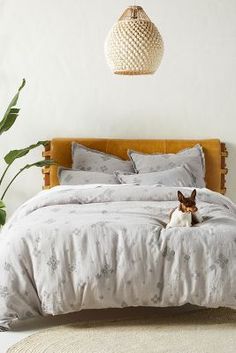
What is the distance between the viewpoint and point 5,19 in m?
5.82

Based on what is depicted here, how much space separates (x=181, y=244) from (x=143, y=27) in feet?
4.28

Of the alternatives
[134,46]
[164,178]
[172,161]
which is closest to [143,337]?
[134,46]

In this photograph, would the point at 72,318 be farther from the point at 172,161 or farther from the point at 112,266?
the point at 172,161

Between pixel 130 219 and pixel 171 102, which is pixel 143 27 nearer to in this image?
pixel 130 219

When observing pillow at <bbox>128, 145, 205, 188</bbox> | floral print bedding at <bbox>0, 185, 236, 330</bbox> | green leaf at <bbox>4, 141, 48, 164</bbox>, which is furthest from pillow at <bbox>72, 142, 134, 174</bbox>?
floral print bedding at <bbox>0, 185, 236, 330</bbox>

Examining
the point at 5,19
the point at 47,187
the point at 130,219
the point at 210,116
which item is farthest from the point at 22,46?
the point at 130,219

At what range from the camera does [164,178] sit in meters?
5.21

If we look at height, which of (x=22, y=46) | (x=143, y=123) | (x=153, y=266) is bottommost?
(x=153, y=266)

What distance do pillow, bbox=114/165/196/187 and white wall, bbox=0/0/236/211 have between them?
26.7 inches

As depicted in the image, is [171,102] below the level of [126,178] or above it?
above

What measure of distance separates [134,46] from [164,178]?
54.6 inches

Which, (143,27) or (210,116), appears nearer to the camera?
(143,27)

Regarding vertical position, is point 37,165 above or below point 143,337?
above

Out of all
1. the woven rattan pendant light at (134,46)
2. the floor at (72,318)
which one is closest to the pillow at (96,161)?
the woven rattan pendant light at (134,46)
